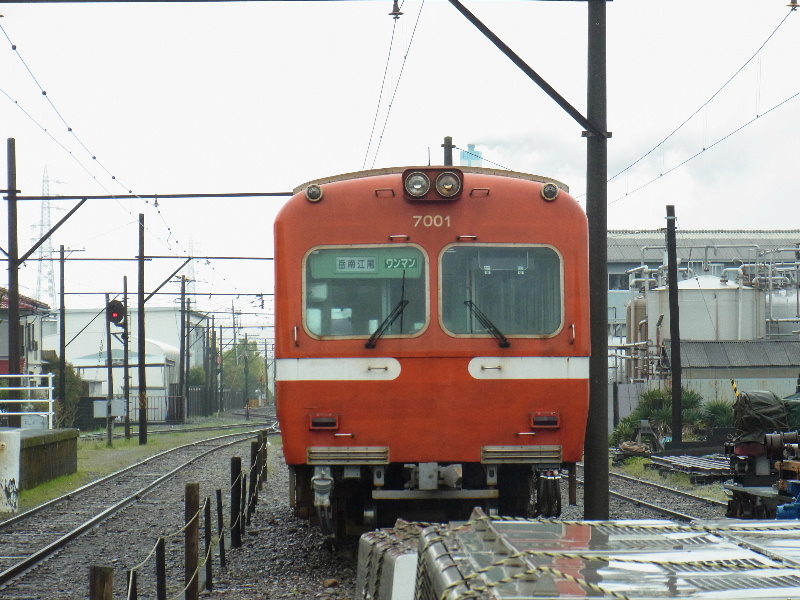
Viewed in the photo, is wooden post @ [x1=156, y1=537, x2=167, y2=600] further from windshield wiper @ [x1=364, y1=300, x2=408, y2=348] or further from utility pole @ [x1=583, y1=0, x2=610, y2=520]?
utility pole @ [x1=583, y1=0, x2=610, y2=520]

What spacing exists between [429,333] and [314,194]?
1404mm

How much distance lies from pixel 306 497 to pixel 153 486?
28.9ft

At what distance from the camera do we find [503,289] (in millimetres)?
8336

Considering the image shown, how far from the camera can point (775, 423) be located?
12.9m

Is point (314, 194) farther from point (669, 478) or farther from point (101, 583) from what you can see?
point (669, 478)

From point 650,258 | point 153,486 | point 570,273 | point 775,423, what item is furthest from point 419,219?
point 650,258

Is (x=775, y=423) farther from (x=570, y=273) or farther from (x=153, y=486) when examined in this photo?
(x=153, y=486)

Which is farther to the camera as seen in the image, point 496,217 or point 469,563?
point 496,217

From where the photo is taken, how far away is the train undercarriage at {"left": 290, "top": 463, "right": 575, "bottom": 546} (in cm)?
823

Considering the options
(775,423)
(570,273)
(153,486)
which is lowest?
(153,486)

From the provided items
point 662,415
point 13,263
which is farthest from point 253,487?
point 662,415

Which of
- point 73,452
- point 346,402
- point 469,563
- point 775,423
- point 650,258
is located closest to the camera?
point 469,563

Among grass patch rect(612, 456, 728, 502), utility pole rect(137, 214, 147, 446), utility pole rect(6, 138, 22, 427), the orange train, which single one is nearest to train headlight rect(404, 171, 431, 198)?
the orange train

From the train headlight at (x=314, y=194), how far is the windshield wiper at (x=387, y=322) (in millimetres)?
1038
